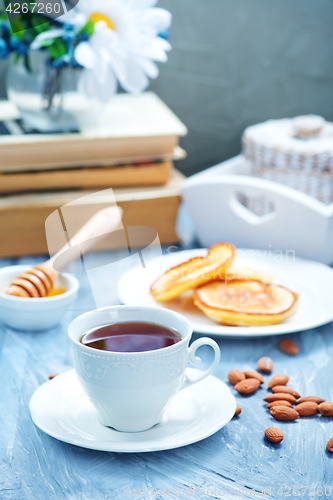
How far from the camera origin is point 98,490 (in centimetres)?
44

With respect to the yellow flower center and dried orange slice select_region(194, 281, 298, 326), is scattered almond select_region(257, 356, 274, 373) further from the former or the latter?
the yellow flower center

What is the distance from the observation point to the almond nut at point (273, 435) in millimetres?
496

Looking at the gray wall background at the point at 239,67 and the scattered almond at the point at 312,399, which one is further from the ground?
the gray wall background at the point at 239,67

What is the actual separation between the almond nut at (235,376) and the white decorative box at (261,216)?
0.32 metres

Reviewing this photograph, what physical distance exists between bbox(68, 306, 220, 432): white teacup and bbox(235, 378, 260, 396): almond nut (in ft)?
0.34

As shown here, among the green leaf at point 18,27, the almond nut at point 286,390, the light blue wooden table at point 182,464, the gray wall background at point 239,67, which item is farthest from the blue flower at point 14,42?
the almond nut at point 286,390

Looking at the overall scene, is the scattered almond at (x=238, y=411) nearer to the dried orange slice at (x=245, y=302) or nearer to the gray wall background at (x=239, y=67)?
the dried orange slice at (x=245, y=302)

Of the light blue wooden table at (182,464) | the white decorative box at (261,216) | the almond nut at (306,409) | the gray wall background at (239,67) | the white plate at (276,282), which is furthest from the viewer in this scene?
the gray wall background at (239,67)

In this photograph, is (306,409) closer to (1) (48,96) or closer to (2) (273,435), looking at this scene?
(2) (273,435)

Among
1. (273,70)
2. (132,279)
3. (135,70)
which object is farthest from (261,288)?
(273,70)

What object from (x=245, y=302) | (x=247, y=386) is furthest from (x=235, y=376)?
(x=245, y=302)

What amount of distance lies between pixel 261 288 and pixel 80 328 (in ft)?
1.01

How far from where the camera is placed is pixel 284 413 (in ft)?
1.74

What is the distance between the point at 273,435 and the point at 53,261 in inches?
15.7
